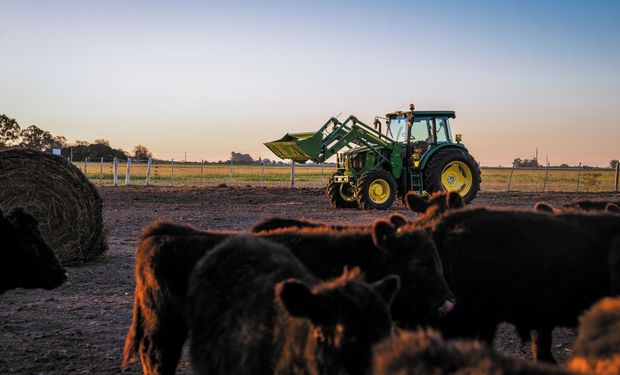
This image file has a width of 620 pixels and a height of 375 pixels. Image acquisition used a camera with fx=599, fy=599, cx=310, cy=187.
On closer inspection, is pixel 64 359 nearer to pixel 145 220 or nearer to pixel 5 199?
pixel 5 199

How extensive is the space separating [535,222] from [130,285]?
661cm

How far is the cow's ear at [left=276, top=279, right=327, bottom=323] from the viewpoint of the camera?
339 cm

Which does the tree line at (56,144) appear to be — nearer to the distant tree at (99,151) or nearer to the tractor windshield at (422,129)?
the distant tree at (99,151)

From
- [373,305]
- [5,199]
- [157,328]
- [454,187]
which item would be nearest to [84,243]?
[5,199]

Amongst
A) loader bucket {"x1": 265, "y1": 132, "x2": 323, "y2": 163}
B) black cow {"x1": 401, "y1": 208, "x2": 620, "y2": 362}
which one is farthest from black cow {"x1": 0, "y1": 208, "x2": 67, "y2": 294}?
loader bucket {"x1": 265, "y1": 132, "x2": 323, "y2": 163}

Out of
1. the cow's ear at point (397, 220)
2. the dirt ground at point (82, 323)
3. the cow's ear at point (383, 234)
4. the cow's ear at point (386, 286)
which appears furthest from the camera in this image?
the cow's ear at point (397, 220)

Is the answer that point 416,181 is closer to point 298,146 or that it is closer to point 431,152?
point 431,152

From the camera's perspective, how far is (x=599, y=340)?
2.70 metres

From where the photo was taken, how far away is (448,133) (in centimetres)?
2281

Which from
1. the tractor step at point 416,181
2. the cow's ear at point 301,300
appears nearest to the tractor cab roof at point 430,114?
the tractor step at point 416,181

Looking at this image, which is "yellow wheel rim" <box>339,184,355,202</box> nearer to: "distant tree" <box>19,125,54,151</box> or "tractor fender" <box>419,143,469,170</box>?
"tractor fender" <box>419,143,469,170</box>

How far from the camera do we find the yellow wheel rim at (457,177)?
21.9 metres

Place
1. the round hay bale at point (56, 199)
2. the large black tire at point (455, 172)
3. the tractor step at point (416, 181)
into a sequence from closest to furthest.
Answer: the round hay bale at point (56, 199) < the large black tire at point (455, 172) < the tractor step at point (416, 181)

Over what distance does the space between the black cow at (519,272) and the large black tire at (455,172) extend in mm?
15183
